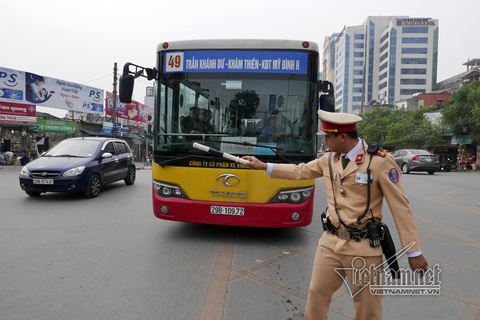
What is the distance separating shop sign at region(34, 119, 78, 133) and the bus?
23057 mm

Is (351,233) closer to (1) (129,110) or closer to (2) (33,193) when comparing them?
(2) (33,193)

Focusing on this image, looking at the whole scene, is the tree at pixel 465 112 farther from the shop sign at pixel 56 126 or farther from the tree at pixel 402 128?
the shop sign at pixel 56 126

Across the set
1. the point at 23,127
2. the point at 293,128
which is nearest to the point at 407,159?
the point at 293,128

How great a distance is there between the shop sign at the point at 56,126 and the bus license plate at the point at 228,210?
77.9 feet

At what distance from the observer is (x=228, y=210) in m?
4.65

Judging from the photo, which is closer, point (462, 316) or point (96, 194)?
point (462, 316)

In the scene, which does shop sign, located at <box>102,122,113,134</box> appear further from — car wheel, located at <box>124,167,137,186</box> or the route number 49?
the route number 49

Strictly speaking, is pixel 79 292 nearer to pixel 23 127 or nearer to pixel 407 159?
pixel 407 159

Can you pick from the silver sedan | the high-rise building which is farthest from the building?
the silver sedan

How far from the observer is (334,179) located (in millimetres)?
2219

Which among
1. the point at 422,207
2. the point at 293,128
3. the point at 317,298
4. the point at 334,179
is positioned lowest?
the point at 422,207

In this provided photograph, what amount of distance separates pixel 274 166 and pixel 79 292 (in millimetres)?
2307

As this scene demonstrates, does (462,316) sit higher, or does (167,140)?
(167,140)

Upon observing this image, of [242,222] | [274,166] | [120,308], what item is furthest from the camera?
[242,222]
